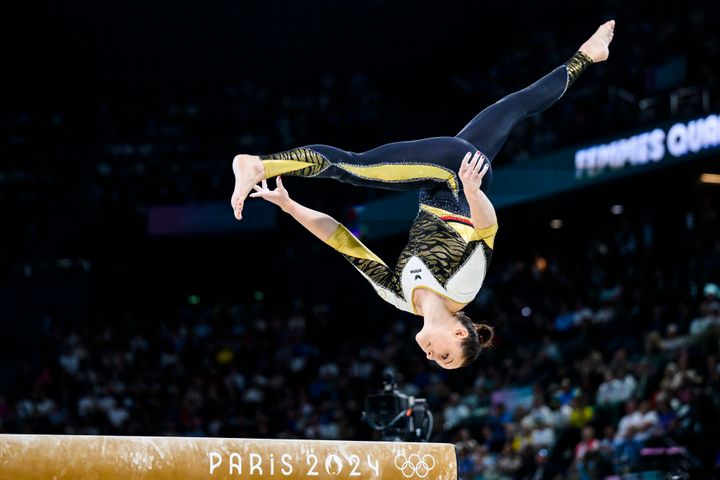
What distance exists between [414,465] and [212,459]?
1146 mm

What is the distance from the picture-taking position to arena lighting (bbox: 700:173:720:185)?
48.0 ft

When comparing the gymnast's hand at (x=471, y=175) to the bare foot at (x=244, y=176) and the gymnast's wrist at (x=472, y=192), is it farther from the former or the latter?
the bare foot at (x=244, y=176)

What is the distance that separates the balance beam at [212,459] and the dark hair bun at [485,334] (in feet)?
2.33

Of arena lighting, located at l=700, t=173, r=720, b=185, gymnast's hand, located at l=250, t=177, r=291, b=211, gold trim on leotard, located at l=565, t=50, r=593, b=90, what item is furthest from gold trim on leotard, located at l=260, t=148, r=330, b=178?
arena lighting, located at l=700, t=173, r=720, b=185

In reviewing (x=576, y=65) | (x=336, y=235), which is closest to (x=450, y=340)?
(x=336, y=235)

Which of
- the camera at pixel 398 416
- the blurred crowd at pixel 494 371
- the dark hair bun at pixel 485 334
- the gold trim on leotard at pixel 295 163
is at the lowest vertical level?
the blurred crowd at pixel 494 371

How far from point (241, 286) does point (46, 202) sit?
4.74m

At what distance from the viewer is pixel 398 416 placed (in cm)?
750

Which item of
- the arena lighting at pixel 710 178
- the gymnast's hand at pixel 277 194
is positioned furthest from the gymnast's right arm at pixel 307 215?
the arena lighting at pixel 710 178

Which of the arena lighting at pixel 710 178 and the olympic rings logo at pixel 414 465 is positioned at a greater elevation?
the arena lighting at pixel 710 178

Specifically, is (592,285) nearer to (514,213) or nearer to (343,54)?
(514,213)

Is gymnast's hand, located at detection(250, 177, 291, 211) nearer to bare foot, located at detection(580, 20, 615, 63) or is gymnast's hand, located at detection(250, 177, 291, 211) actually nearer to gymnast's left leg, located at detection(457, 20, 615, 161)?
gymnast's left leg, located at detection(457, 20, 615, 161)

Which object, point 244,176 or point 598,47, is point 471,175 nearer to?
point 244,176

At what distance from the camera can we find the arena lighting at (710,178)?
14633 mm
